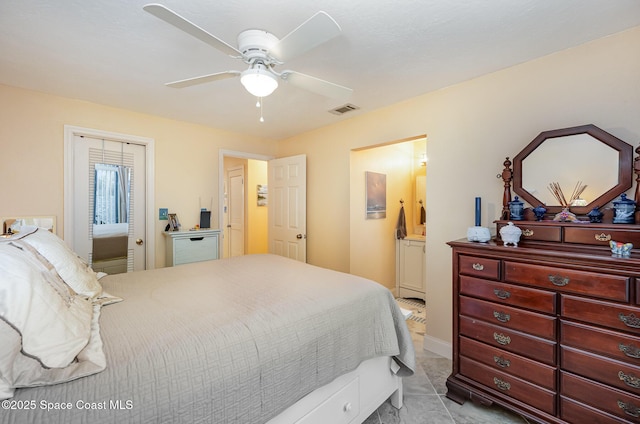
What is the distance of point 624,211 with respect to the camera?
1.51 metres

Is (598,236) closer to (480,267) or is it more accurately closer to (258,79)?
(480,267)

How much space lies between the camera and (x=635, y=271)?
1261 mm

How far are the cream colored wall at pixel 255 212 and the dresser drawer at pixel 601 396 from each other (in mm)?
4594

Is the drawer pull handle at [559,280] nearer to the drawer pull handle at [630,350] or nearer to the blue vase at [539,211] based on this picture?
A: the drawer pull handle at [630,350]

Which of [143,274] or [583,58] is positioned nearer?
[583,58]

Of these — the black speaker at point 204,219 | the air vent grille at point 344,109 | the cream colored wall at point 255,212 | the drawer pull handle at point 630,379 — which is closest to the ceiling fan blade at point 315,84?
the air vent grille at point 344,109

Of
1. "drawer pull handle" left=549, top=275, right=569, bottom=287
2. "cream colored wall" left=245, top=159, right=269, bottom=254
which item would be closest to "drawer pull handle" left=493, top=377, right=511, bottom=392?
"drawer pull handle" left=549, top=275, right=569, bottom=287

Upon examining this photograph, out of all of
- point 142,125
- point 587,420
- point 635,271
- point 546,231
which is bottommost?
point 587,420

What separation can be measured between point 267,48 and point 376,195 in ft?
8.46

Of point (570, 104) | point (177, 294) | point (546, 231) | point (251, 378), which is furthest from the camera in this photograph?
point (570, 104)

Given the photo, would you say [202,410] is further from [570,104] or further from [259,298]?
[570,104]

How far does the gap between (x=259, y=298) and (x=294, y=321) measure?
1.01 ft

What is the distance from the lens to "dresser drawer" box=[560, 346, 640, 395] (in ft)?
4.19

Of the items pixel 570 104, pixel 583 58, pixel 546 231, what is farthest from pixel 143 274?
pixel 583 58
